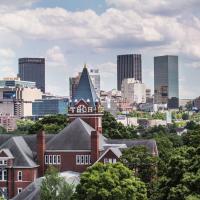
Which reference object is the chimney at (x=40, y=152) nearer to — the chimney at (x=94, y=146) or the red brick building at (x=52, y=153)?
the red brick building at (x=52, y=153)

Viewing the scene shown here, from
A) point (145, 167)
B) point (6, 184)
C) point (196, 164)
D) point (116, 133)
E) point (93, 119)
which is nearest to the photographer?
point (196, 164)

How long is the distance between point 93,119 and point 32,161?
15.8 meters

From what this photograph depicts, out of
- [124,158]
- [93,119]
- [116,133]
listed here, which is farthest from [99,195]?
[116,133]

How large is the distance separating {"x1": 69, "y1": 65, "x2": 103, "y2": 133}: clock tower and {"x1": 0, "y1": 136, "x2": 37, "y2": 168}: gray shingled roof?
41.8 feet

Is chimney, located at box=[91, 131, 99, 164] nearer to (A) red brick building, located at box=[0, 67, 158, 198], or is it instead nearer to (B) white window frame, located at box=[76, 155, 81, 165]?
(A) red brick building, located at box=[0, 67, 158, 198]

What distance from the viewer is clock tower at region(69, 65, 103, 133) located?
322ft

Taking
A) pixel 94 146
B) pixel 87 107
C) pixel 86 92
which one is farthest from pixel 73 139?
pixel 86 92

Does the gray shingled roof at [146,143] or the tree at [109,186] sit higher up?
the gray shingled roof at [146,143]

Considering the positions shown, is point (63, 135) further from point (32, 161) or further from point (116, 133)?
point (116, 133)

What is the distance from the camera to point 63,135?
3381 inches

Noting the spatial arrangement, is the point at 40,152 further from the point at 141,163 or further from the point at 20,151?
the point at 141,163

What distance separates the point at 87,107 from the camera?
99.2 metres

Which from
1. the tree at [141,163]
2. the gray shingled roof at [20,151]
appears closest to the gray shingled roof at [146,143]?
the tree at [141,163]

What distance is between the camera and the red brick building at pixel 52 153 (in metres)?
82.4
